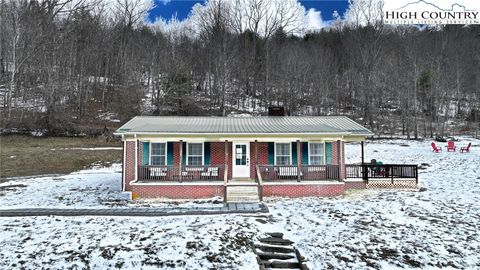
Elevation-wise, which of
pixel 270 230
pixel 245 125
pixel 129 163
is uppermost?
pixel 245 125

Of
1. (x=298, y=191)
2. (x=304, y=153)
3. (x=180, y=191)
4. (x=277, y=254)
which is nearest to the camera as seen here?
(x=277, y=254)

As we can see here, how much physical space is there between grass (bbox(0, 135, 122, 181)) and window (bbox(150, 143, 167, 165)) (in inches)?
371

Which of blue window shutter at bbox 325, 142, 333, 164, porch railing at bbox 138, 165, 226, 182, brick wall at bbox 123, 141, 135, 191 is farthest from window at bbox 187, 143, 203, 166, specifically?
blue window shutter at bbox 325, 142, 333, 164

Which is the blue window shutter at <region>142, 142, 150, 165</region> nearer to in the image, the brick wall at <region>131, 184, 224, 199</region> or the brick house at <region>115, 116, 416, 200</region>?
the brick house at <region>115, 116, 416, 200</region>

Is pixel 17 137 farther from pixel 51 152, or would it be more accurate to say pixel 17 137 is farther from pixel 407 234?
pixel 407 234

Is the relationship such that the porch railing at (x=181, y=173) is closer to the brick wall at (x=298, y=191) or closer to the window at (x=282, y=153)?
the brick wall at (x=298, y=191)

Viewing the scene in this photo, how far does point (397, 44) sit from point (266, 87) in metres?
22.5

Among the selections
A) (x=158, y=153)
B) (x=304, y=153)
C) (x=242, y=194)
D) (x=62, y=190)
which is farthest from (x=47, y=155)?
(x=304, y=153)

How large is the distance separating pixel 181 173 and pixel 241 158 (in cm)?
313

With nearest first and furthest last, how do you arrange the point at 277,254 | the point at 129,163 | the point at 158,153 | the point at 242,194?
1. the point at 277,254
2. the point at 242,194
3. the point at 129,163
4. the point at 158,153

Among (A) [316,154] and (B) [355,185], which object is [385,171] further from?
(A) [316,154]

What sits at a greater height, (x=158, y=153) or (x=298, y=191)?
(x=158, y=153)

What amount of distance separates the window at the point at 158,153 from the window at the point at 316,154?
708cm

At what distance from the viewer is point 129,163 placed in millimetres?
14297
